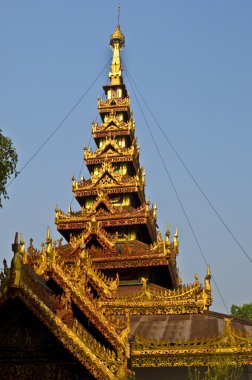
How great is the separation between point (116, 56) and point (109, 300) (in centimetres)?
2244

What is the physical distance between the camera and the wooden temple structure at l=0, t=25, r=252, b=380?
340 inches

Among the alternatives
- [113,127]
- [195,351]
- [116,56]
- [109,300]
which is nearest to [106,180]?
[113,127]

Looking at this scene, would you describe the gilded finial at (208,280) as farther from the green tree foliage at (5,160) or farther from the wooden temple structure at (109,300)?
the green tree foliage at (5,160)

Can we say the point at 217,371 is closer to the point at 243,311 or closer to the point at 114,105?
the point at 114,105

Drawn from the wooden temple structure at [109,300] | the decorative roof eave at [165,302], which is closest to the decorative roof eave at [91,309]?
the wooden temple structure at [109,300]

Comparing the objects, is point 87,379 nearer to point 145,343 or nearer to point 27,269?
point 27,269

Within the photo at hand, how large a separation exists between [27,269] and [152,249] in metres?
11.4

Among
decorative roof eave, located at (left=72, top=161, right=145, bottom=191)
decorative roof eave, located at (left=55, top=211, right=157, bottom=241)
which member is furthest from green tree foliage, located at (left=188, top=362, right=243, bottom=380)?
decorative roof eave, located at (left=72, top=161, right=145, bottom=191)

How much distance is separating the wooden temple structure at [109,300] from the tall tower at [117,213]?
0.18 feet

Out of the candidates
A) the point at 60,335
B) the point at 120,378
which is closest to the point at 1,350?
the point at 60,335

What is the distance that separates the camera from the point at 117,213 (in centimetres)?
2289

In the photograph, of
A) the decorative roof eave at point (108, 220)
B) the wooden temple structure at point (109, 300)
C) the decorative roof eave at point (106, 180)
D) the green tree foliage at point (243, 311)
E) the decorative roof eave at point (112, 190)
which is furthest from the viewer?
the green tree foliage at point (243, 311)

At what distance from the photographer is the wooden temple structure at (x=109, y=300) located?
28.3ft

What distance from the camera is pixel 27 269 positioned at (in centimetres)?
891
